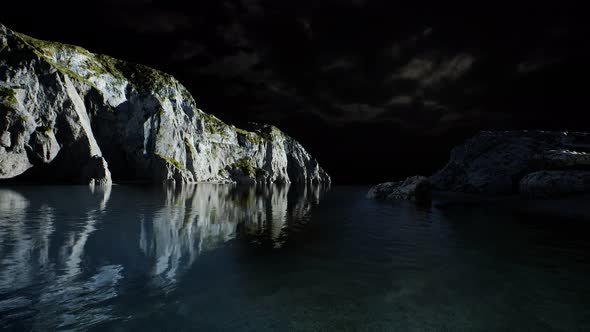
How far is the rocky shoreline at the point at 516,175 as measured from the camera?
136ft

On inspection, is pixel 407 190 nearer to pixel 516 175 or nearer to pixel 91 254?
pixel 516 175

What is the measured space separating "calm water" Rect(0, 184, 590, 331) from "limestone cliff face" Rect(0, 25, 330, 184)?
254 ft

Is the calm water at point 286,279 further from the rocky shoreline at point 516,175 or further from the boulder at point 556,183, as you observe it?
the boulder at point 556,183

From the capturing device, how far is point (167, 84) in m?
170

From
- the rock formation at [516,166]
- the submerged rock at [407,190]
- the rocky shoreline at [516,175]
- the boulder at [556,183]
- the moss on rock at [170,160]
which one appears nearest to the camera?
the boulder at [556,183]

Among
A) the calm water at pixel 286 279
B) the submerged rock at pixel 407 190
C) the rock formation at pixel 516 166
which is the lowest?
the calm water at pixel 286 279

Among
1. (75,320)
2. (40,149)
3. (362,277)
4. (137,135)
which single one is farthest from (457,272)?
(137,135)

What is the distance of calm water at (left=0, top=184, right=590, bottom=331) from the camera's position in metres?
7.27

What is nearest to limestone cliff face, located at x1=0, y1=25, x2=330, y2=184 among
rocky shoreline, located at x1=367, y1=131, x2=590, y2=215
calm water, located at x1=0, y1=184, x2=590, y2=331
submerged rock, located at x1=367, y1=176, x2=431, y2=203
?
submerged rock, located at x1=367, y1=176, x2=431, y2=203

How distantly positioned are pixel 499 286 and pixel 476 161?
74.2m

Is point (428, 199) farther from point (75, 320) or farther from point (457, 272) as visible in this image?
point (75, 320)

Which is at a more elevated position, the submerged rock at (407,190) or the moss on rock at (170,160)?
the moss on rock at (170,160)

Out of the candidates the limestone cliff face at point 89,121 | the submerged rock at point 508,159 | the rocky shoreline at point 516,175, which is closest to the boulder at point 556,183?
the rocky shoreline at point 516,175

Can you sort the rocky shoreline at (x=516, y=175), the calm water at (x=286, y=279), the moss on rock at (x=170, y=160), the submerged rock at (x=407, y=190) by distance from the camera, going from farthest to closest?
the moss on rock at (x=170, y=160), the submerged rock at (x=407, y=190), the rocky shoreline at (x=516, y=175), the calm water at (x=286, y=279)
